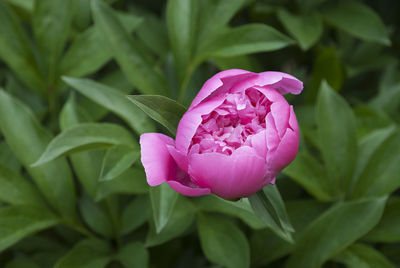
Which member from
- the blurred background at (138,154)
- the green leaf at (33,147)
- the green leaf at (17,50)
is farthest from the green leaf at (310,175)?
the green leaf at (17,50)

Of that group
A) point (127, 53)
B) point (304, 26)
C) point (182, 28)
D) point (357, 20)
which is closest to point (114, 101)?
point (127, 53)

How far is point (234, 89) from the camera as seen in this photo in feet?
1.98

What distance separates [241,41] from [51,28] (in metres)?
0.32

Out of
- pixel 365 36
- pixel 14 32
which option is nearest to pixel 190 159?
pixel 14 32

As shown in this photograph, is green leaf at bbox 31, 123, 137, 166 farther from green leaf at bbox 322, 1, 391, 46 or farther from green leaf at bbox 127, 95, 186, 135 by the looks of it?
green leaf at bbox 322, 1, 391, 46

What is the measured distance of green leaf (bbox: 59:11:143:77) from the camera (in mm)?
965

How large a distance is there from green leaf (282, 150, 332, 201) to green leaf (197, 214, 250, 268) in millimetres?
121

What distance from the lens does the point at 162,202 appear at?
2.28 ft

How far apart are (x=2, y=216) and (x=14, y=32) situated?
12.6 inches

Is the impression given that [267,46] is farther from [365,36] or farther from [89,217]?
[89,217]

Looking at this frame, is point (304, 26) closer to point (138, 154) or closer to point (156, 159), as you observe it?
point (138, 154)

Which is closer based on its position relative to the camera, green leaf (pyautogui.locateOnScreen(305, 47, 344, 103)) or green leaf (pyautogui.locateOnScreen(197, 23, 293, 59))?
green leaf (pyautogui.locateOnScreen(197, 23, 293, 59))

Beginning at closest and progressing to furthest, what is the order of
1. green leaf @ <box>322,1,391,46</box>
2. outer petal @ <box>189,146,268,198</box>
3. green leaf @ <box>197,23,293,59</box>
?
outer petal @ <box>189,146,268,198</box>
green leaf @ <box>197,23,293,59</box>
green leaf @ <box>322,1,391,46</box>

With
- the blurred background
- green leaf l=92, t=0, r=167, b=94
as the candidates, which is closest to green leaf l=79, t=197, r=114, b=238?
the blurred background
